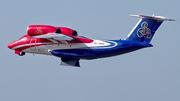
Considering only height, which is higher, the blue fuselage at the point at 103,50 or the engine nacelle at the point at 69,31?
the engine nacelle at the point at 69,31

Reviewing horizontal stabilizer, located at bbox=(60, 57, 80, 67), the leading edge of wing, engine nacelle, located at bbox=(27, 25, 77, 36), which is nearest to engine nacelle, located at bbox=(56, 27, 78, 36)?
engine nacelle, located at bbox=(27, 25, 77, 36)

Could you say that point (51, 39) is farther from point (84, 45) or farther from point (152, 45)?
point (152, 45)

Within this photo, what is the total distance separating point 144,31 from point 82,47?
424 cm

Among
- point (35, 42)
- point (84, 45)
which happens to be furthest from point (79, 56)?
point (35, 42)

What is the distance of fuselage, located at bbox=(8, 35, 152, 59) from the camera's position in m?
35.6

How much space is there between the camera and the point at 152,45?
117ft

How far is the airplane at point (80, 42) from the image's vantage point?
117ft

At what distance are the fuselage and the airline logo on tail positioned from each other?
580mm

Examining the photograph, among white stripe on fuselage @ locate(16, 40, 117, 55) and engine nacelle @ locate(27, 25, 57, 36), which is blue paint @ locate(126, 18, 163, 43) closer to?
white stripe on fuselage @ locate(16, 40, 117, 55)

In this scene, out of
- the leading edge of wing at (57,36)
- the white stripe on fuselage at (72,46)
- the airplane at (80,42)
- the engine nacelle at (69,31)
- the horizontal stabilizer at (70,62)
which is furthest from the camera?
the horizontal stabilizer at (70,62)

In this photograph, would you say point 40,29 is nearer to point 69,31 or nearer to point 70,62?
point 69,31

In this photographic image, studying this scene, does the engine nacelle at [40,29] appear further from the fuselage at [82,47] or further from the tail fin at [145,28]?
the tail fin at [145,28]

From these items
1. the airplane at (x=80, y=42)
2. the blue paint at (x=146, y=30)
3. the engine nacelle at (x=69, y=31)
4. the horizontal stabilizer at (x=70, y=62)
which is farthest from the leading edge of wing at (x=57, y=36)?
the blue paint at (x=146, y=30)

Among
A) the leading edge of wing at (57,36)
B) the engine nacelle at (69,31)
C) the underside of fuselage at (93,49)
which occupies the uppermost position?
the engine nacelle at (69,31)
